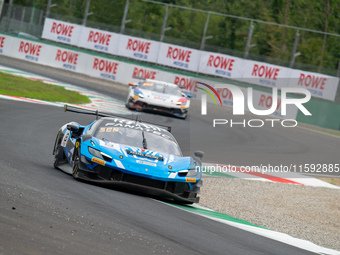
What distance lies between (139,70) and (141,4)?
7.35 m

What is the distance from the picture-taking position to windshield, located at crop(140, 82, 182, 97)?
77.3ft

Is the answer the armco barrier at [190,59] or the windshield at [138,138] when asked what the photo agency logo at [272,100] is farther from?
the windshield at [138,138]

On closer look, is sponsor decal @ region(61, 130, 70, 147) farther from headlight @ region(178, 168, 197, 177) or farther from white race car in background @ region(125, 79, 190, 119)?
white race car in background @ region(125, 79, 190, 119)

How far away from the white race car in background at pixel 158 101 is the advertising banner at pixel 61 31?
15005 millimetres

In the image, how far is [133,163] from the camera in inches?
349

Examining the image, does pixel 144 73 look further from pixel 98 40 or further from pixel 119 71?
pixel 98 40

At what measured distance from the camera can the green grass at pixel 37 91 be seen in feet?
73.2

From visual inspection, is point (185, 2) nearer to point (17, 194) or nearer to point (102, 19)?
point (102, 19)

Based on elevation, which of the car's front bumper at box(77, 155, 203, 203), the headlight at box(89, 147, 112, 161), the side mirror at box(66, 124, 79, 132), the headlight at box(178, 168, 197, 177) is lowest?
the car's front bumper at box(77, 155, 203, 203)

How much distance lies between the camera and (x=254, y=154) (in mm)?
17438

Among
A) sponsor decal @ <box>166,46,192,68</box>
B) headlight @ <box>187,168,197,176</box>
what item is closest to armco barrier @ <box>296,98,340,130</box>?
sponsor decal @ <box>166,46,192,68</box>

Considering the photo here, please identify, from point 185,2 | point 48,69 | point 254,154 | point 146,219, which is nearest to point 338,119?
point 254,154

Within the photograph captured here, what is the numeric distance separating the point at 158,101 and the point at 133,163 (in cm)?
1387

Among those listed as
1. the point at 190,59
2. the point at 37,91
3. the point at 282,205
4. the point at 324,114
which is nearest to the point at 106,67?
the point at 190,59
